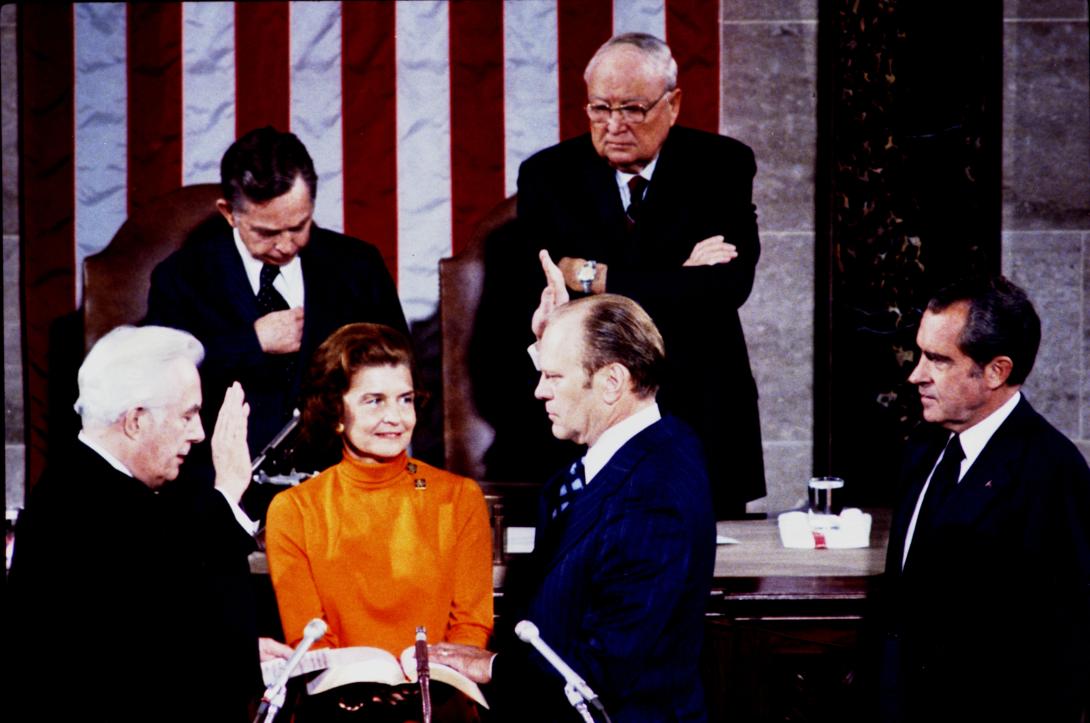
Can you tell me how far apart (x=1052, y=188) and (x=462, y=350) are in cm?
258

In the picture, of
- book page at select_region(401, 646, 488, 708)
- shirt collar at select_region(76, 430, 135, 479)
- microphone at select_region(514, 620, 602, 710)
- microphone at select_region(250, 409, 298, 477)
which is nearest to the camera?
microphone at select_region(514, 620, 602, 710)

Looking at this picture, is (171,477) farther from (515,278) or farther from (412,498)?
(515,278)

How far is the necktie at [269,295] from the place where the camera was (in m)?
4.69

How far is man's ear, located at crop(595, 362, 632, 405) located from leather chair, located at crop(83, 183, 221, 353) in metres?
2.84

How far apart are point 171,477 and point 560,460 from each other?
190cm

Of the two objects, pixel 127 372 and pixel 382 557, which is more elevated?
pixel 127 372

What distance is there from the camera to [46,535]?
9.20 feet

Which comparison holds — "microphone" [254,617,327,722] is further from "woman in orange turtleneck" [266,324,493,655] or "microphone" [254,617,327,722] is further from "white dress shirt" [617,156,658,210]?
"white dress shirt" [617,156,658,210]

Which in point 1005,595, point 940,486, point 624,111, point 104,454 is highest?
point 624,111

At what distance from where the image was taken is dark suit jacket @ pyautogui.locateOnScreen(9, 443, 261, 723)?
274 centimetres

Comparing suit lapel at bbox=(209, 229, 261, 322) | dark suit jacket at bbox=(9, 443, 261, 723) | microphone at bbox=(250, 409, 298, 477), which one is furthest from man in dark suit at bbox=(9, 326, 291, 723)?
suit lapel at bbox=(209, 229, 261, 322)

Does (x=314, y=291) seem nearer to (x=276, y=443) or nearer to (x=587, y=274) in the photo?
(x=276, y=443)

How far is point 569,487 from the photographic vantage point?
3234 mm

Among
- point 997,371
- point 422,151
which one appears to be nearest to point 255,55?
point 422,151
